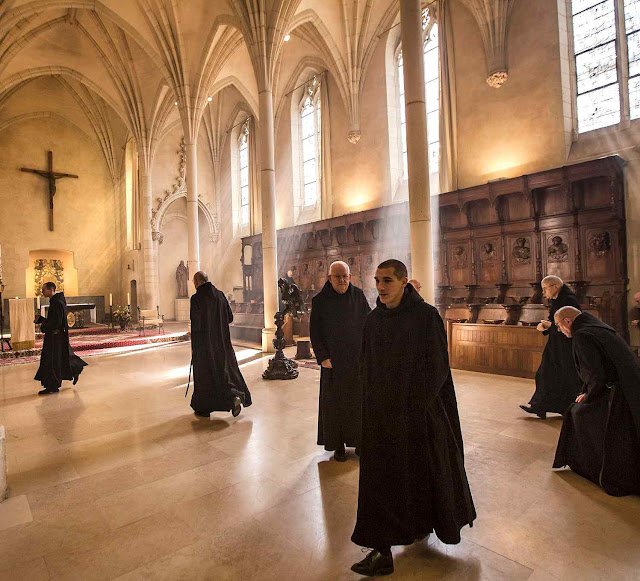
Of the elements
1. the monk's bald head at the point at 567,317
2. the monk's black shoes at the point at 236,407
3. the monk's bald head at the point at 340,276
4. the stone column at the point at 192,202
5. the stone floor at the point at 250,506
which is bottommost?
the stone floor at the point at 250,506

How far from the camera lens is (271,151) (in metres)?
11.1

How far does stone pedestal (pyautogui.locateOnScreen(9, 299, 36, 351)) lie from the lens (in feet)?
33.1

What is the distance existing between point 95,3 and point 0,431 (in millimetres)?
13992

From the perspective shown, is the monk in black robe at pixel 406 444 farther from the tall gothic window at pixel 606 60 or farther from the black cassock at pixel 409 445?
the tall gothic window at pixel 606 60

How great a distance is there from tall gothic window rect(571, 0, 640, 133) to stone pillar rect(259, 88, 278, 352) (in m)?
7.08

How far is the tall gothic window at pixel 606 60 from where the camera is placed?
8695 millimetres

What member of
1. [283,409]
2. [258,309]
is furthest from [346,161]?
[283,409]

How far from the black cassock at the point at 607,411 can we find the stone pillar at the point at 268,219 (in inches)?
315

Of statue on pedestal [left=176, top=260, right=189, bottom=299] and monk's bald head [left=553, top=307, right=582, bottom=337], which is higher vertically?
statue on pedestal [left=176, top=260, right=189, bottom=299]

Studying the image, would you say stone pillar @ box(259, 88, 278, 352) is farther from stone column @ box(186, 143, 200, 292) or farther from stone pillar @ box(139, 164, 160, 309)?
stone pillar @ box(139, 164, 160, 309)

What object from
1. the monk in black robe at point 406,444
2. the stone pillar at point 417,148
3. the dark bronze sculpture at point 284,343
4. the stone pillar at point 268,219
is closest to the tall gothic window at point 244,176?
the stone pillar at point 268,219

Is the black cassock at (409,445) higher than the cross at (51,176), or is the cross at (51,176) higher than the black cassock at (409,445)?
the cross at (51,176)

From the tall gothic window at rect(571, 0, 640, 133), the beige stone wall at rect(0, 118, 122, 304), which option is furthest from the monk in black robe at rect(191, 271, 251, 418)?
the beige stone wall at rect(0, 118, 122, 304)

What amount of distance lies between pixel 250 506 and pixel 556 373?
3469mm
